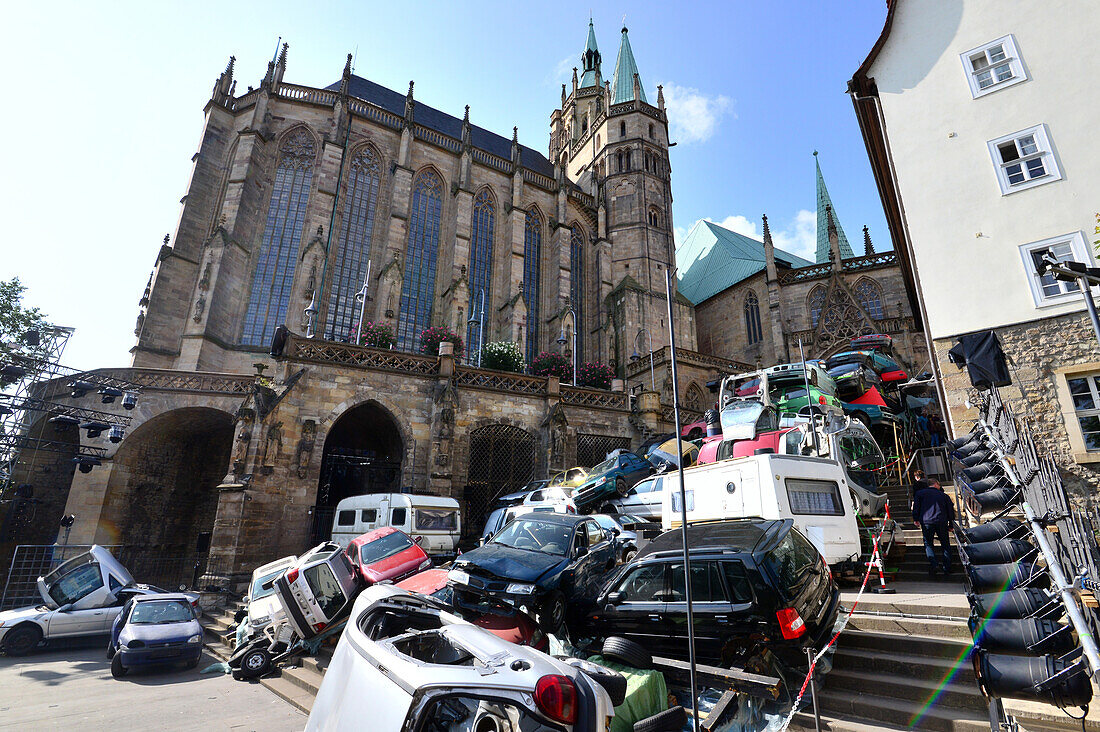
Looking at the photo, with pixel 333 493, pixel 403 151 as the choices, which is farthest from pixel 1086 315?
pixel 403 151

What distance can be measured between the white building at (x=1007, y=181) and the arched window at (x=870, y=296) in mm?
16324

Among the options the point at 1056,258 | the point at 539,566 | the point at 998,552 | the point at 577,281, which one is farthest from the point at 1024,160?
the point at 577,281

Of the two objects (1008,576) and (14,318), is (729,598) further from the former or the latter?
(14,318)

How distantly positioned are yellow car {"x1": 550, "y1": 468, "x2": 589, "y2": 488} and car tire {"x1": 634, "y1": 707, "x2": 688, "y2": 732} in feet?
30.1

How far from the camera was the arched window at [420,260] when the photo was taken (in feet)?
86.1

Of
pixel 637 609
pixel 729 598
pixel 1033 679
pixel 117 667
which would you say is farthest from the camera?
pixel 117 667

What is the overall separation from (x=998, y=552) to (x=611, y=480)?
8.01 m

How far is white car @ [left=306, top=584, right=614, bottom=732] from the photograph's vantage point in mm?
2342

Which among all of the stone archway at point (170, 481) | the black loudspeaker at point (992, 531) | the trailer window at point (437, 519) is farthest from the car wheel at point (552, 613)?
the stone archway at point (170, 481)

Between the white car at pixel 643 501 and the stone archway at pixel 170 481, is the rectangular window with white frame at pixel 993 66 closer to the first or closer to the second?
the white car at pixel 643 501

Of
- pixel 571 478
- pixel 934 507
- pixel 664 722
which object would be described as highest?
pixel 571 478

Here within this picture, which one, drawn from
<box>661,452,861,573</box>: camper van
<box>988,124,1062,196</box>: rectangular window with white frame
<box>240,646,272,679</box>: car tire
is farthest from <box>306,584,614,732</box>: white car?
<box>988,124,1062,196</box>: rectangular window with white frame

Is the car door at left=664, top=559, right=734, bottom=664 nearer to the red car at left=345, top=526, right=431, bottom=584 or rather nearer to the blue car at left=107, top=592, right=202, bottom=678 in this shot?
the red car at left=345, top=526, right=431, bottom=584

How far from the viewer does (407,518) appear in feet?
41.9
